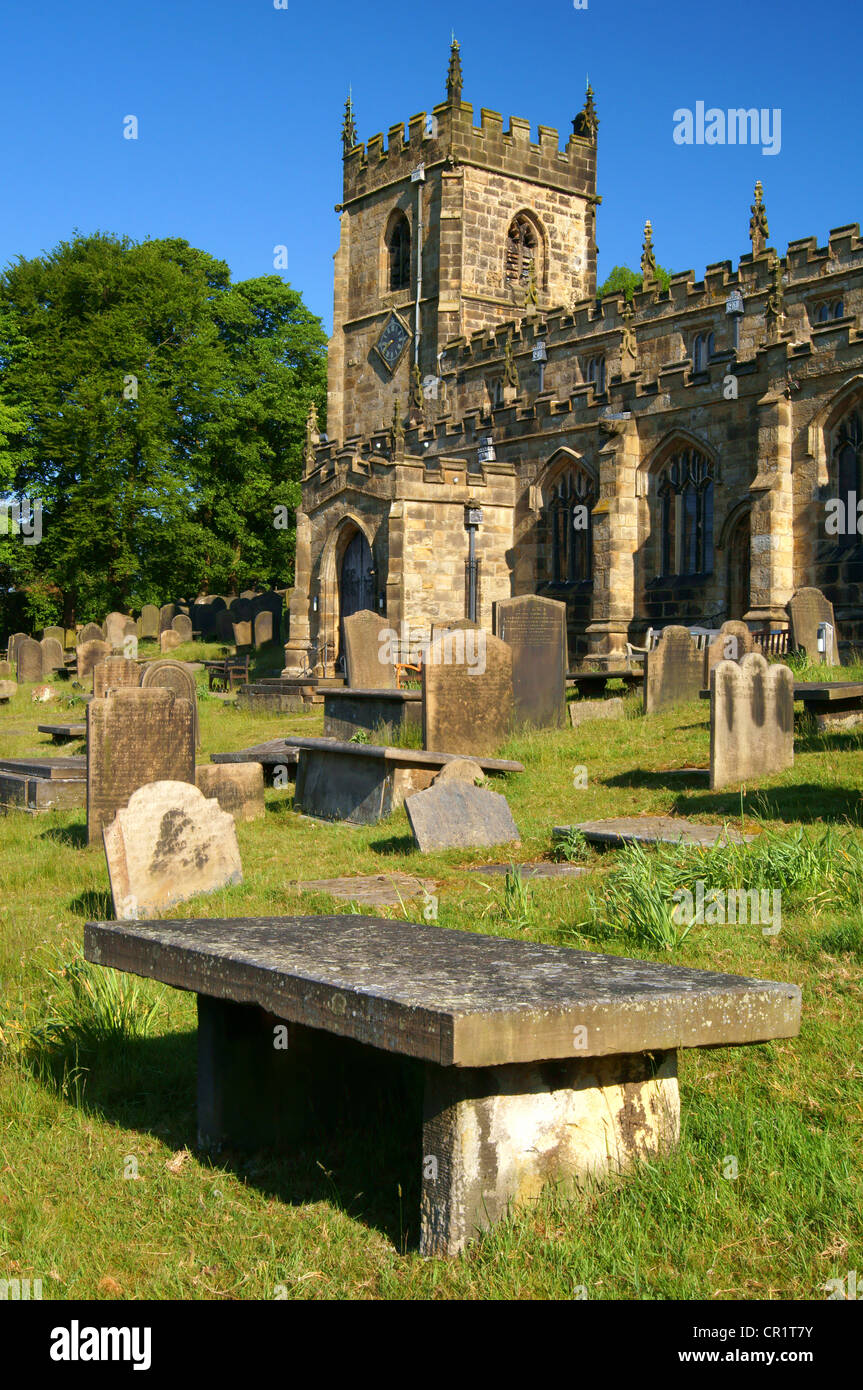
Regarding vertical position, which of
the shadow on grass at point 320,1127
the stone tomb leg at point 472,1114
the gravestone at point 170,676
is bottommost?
the shadow on grass at point 320,1127

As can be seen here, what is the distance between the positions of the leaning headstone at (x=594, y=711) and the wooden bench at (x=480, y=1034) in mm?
10752

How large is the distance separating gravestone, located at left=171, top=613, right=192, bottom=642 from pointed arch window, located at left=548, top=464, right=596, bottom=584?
12622 mm

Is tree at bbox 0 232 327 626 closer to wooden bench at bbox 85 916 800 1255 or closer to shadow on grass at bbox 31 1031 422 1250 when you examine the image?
shadow on grass at bbox 31 1031 422 1250

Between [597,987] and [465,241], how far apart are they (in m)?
36.0

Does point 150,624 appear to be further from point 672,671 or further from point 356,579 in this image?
point 672,671

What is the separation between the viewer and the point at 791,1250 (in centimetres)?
318

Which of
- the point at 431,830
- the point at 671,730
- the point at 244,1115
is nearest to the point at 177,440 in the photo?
the point at 671,730

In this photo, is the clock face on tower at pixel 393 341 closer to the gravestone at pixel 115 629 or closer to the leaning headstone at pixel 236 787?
the gravestone at pixel 115 629

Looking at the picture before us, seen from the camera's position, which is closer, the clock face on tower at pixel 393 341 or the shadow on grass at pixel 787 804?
the shadow on grass at pixel 787 804

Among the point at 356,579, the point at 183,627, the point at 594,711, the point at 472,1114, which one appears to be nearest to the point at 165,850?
the point at 472,1114

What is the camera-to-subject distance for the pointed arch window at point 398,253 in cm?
3888

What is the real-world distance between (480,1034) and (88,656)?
2519 centimetres

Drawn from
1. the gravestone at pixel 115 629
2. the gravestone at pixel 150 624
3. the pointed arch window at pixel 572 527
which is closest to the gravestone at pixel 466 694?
the pointed arch window at pixel 572 527
